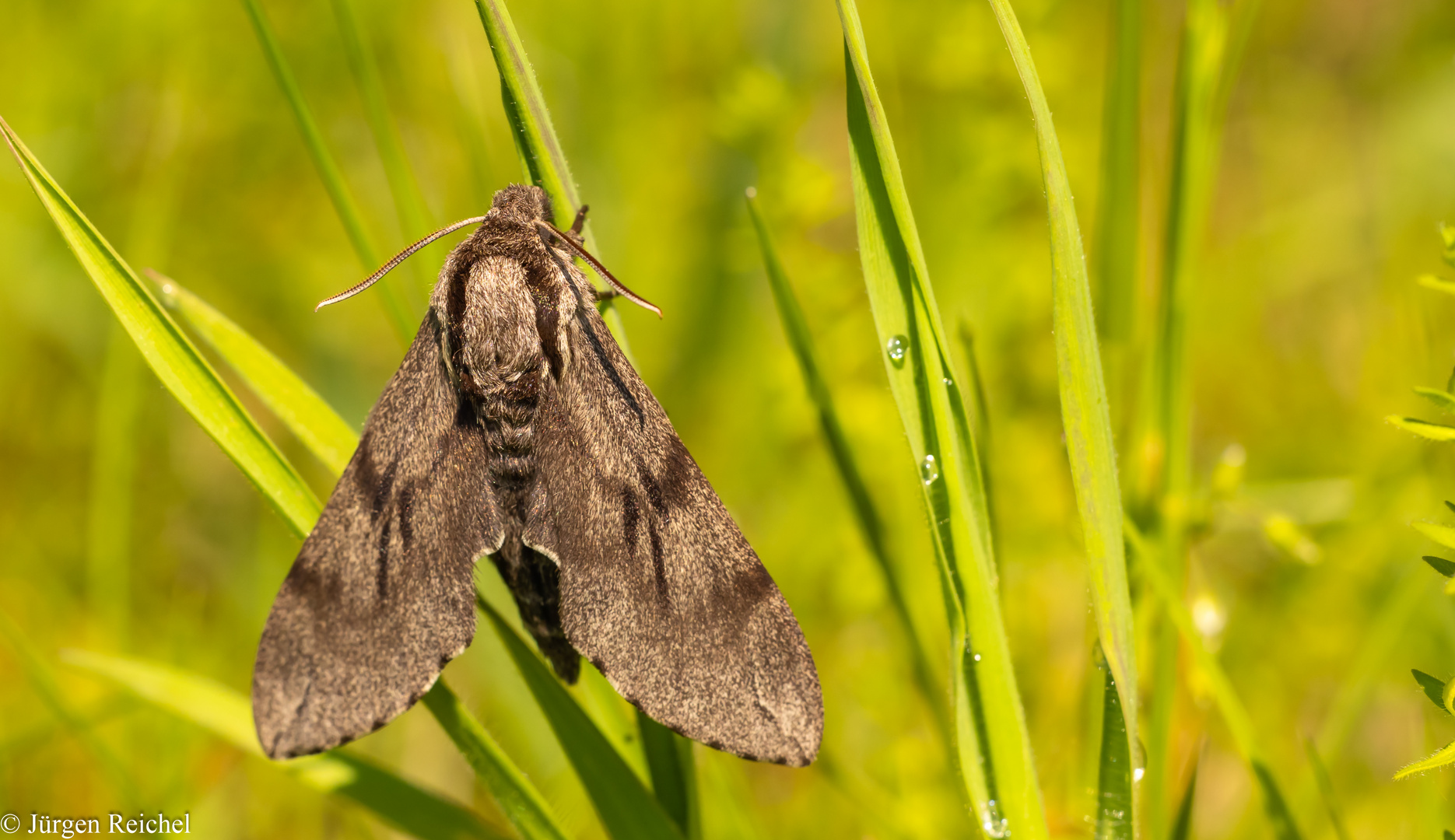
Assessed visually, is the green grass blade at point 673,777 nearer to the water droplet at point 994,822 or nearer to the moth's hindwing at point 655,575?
the moth's hindwing at point 655,575

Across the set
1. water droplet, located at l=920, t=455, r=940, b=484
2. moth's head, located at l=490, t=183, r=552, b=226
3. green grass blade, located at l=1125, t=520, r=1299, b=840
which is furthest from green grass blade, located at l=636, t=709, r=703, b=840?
moth's head, located at l=490, t=183, r=552, b=226

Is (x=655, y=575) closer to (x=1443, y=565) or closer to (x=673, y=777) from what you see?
(x=673, y=777)

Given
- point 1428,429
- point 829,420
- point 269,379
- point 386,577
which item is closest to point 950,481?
point 829,420

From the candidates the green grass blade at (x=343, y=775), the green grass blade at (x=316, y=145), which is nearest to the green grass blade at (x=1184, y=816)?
the green grass blade at (x=343, y=775)

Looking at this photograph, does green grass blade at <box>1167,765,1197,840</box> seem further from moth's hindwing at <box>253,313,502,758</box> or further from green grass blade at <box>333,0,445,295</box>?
green grass blade at <box>333,0,445,295</box>

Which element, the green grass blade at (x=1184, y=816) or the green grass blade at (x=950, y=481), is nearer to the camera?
the green grass blade at (x=950, y=481)

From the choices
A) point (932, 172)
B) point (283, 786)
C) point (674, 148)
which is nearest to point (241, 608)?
point (283, 786)
